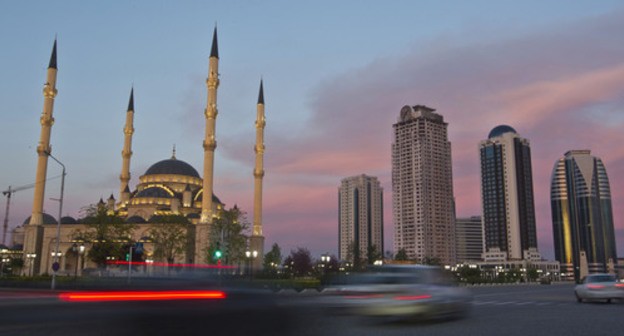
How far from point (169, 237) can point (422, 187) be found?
125 m

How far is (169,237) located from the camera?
70.7m

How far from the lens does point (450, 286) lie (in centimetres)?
1450

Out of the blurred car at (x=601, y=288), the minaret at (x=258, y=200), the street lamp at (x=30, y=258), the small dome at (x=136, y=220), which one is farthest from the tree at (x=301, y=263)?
the blurred car at (x=601, y=288)

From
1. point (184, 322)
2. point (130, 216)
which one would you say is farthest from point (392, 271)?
point (130, 216)

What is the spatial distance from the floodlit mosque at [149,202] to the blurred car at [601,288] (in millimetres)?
53042

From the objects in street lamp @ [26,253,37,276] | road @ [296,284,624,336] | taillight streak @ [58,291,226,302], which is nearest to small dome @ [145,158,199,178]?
street lamp @ [26,253,37,276]

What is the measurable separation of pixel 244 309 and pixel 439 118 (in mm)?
192880

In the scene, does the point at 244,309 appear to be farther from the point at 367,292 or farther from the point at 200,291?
the point at 367,292

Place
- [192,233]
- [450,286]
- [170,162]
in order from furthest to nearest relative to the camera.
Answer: [170,162]
[192,233]
[450,286]

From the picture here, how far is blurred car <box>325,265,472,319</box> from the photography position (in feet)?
42.5

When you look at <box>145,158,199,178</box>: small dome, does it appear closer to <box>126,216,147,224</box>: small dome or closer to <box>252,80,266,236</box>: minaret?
<box>126,216,147,224</box>: small dome

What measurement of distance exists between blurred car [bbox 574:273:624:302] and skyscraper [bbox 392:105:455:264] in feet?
508

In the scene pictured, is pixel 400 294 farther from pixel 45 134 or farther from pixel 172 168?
pixel 172 168

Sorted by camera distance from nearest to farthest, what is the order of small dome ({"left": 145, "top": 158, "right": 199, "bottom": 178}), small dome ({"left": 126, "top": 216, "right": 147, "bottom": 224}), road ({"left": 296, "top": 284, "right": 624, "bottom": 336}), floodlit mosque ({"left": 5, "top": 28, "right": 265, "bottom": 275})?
road ({"left": 296, "top": 284, "right": 624, "bottom": 336}) < floodlit mosque ({"left": 5, "top": 28, "right": 265, "bottom": 275}) < small dome ({"left": 126, "top": 216, "right": 147, "bottom": 224}) < small dome ({"left": 145, "top": 158, "right": 199, "bottom": 178})
